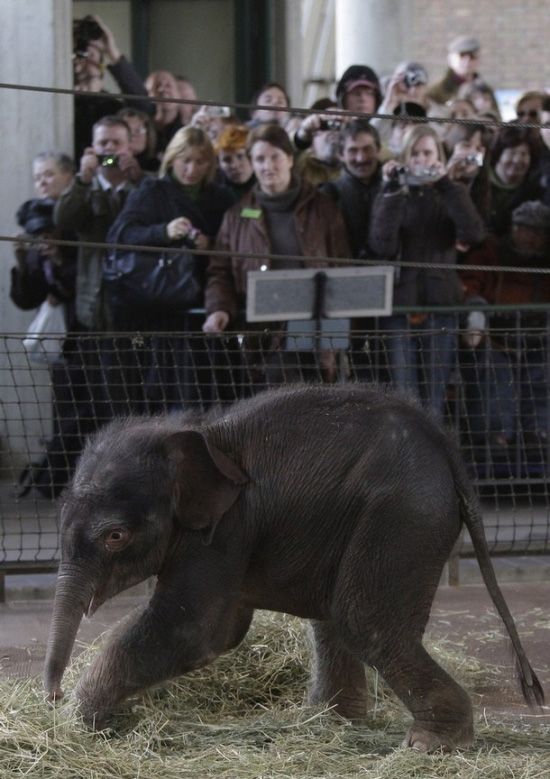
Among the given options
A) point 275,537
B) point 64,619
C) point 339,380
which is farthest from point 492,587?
point 339,380

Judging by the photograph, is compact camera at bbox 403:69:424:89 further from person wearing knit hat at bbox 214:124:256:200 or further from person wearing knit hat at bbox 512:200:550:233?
person wearing knit hat at bbox 512:200:550:233

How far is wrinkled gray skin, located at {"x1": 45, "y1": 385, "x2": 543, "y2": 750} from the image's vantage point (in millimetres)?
5242

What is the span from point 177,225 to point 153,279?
0.39 metres

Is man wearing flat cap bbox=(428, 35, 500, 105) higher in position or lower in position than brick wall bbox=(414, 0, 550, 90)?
lower

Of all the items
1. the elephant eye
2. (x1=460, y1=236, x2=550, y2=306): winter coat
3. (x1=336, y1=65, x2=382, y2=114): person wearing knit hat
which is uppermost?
(x1=336, y1=65, x2=382, y2=114): person wearing knit hat

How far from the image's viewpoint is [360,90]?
1097cm

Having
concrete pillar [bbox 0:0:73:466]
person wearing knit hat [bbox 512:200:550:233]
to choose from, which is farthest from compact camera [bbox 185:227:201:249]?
person wearing knit hat [bbox 512:200:550:233]

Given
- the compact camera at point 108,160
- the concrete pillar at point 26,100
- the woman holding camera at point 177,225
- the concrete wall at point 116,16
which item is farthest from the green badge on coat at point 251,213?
the concrete wall at point 116,16

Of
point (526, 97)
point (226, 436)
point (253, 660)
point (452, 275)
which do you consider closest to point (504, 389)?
point (452, 275)

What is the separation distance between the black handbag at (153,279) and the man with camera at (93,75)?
200 cm

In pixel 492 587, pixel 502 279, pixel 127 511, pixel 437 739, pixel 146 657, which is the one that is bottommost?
pixel 437 739

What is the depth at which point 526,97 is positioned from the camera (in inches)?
468

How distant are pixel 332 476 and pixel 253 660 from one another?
4.22ft

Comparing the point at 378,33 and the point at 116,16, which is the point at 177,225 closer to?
the point at 116,16
